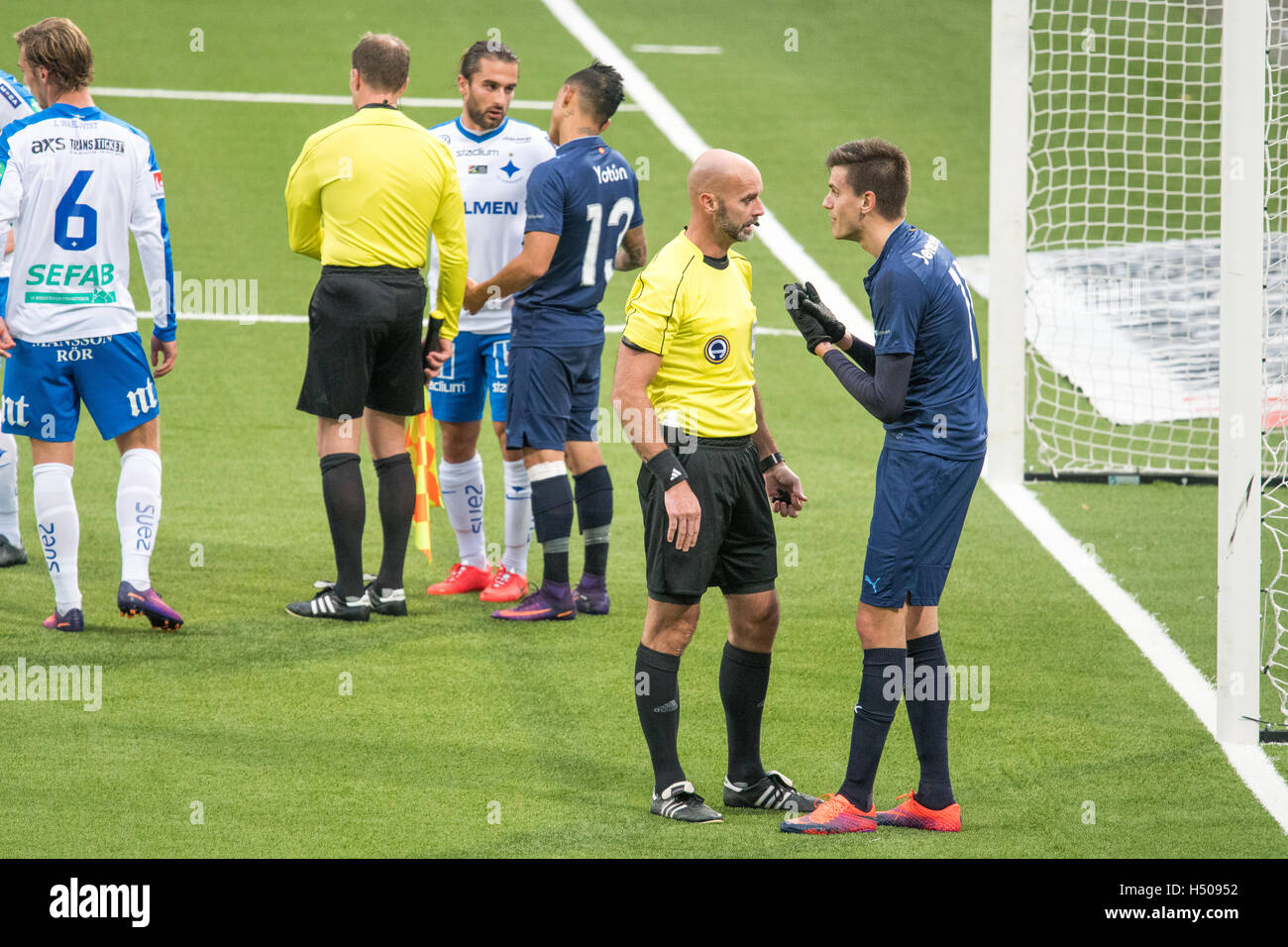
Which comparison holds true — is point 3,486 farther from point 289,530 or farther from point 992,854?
point 992,854

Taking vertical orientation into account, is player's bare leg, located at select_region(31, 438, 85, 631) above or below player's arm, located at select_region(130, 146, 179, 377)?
below

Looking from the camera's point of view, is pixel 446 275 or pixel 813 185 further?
pixel 813 185

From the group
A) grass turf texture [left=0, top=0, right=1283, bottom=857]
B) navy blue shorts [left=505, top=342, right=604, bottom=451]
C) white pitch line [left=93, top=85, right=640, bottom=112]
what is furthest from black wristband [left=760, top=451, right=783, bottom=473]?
white pitch line [left=93, top=85, right=640, bottom=112]

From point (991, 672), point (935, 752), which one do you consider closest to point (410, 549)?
point (991, 672)

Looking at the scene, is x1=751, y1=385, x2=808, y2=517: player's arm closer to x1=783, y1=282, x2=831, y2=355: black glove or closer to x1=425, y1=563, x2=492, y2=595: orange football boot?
x1=783, y1=282, x2=831, y2=355: black glove

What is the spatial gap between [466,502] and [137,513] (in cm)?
158

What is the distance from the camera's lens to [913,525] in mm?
5008

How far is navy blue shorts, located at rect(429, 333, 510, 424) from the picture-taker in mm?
7527

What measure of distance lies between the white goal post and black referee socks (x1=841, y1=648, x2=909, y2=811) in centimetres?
155

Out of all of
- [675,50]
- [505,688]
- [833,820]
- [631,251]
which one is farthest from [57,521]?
[675,50]

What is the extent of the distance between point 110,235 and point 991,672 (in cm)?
404

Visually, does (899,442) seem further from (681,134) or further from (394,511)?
(681,134)

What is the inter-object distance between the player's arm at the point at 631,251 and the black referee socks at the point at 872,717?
2864 mm

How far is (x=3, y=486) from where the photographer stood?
762 centimetres
